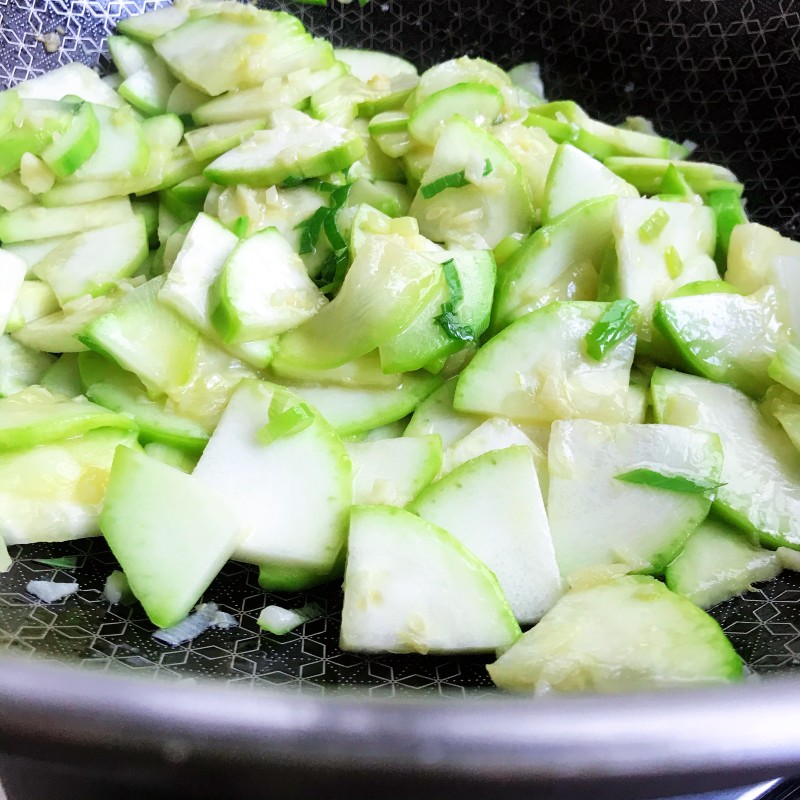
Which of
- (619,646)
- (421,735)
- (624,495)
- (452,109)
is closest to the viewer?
(421,735)

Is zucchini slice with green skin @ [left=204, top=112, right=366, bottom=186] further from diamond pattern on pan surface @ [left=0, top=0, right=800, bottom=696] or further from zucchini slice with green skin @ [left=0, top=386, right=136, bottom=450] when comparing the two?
diamond pattern on pan surface @ [left=0, top=0, right=800, bottom=696]

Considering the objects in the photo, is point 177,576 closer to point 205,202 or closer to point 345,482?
point 345,482

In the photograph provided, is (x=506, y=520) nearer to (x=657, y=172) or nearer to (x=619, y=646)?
(x=619, y=646)

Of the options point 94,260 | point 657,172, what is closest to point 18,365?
point 94,260

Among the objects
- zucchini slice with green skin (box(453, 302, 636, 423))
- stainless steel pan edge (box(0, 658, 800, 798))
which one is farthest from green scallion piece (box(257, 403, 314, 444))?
stainless steel pan edge (box(0, 658, 800, 798))

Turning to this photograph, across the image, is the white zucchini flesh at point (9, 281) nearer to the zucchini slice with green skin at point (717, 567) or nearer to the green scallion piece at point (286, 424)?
the green scallion piece at point (286, 424)

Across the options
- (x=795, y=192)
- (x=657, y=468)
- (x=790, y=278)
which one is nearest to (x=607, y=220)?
(x=790, y=278)
